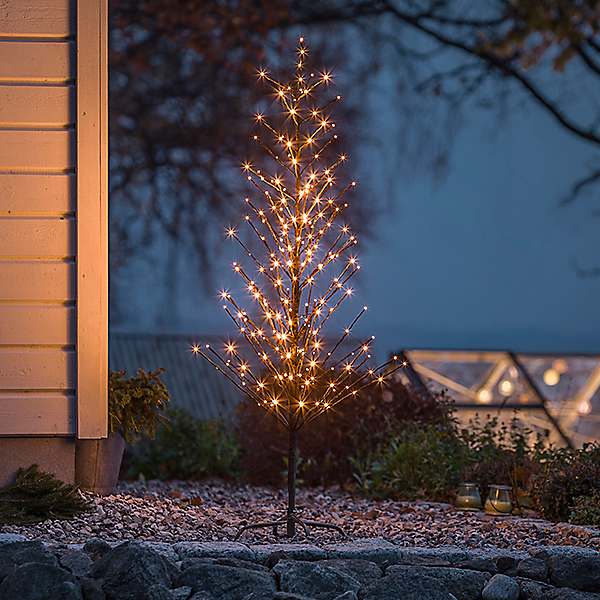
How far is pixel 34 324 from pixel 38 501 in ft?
2.98

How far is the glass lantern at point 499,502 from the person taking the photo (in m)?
5.81

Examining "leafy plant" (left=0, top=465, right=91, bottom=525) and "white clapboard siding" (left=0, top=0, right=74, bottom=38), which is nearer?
"leafy plant" (left=0, top=465, right=91, bottom=525)

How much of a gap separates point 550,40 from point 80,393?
4.64 metres

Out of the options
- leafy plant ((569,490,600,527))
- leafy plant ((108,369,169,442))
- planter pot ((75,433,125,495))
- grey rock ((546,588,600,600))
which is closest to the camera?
grey rock ((546,588,600,600))

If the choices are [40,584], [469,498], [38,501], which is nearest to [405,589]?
[40,584]

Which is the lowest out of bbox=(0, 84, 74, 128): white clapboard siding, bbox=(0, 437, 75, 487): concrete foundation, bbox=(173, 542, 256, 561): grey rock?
bbox=(173, 542, 256, 561): grey rock

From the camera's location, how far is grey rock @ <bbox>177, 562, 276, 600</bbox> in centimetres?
418

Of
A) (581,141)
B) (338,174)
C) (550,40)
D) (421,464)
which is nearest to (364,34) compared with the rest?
(338,174)

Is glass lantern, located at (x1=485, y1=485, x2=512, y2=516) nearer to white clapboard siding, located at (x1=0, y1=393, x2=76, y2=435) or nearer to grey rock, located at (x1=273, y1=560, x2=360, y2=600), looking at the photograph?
grey rock, located at (x1=273, y1=560, x2=360, y2=600)

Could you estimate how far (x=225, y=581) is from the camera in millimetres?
4195

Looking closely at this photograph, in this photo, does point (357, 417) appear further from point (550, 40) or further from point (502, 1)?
point (502, 1)

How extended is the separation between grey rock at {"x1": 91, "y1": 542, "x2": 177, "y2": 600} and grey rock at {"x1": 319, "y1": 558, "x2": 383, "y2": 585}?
647mm

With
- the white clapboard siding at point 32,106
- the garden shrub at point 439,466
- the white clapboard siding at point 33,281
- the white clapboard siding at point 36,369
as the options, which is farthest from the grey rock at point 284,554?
the white clapboard siding at point 32,106

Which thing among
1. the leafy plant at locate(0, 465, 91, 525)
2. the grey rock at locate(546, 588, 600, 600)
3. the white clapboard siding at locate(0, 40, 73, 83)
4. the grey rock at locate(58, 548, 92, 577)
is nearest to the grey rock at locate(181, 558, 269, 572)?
the grey rock at locate(58, 548, 92, 577)
